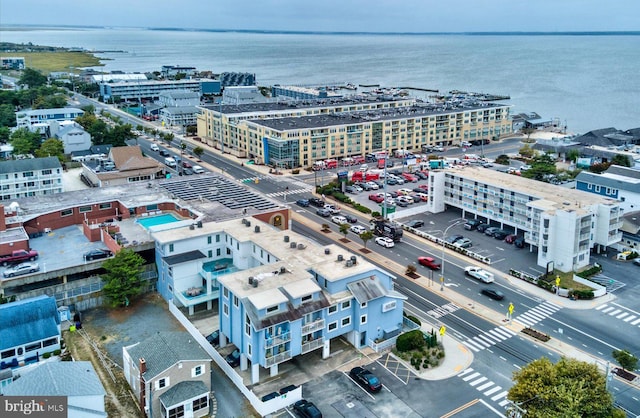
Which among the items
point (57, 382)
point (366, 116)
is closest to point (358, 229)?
point (57, 382)

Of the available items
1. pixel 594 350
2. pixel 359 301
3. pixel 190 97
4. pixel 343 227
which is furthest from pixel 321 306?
pixel 190 97

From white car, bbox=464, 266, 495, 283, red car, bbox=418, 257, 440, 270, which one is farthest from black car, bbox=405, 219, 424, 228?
white car, bbox=464, 266, 495, 283

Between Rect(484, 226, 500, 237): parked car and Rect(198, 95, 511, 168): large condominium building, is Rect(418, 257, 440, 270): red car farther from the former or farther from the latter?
Rect(198, 95, 511, 168): large condominium building

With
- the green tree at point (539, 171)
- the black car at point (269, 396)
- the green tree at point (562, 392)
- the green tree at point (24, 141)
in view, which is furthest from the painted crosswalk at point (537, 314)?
the green tree at point (24, 141)

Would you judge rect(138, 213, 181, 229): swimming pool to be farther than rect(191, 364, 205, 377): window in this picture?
Yes

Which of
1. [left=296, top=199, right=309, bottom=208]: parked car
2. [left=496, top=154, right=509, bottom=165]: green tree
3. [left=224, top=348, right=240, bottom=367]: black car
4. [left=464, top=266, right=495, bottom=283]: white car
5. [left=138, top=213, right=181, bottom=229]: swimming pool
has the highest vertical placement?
[left=138, top=213, right=181, bottom=229]: swimming pool

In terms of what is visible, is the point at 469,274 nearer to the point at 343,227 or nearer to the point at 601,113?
the point at 343,227

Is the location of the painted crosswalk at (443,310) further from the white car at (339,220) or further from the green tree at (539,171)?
the green tree at (539,171)
